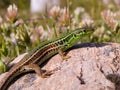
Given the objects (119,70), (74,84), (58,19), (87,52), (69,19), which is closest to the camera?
(74,84)

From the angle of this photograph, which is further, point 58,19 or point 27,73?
point 58,19

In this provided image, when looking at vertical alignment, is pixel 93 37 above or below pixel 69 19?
below

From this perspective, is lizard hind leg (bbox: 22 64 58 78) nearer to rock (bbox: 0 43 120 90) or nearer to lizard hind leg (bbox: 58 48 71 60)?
rock (bbox: 0 43 120 90)

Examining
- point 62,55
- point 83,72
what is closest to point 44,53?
point 62,55

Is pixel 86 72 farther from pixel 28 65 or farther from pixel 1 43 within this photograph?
pixel 1 43

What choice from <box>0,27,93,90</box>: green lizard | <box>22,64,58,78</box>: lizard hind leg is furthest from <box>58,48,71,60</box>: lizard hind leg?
<box>22,64,58,78</box>: lizard hind leg

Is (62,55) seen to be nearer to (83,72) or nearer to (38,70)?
(38,70)

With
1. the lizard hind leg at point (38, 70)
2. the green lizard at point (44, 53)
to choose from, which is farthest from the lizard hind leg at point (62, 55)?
the lizard hind leg at point (38, 70)

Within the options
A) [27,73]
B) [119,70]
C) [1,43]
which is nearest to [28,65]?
[27,73]
